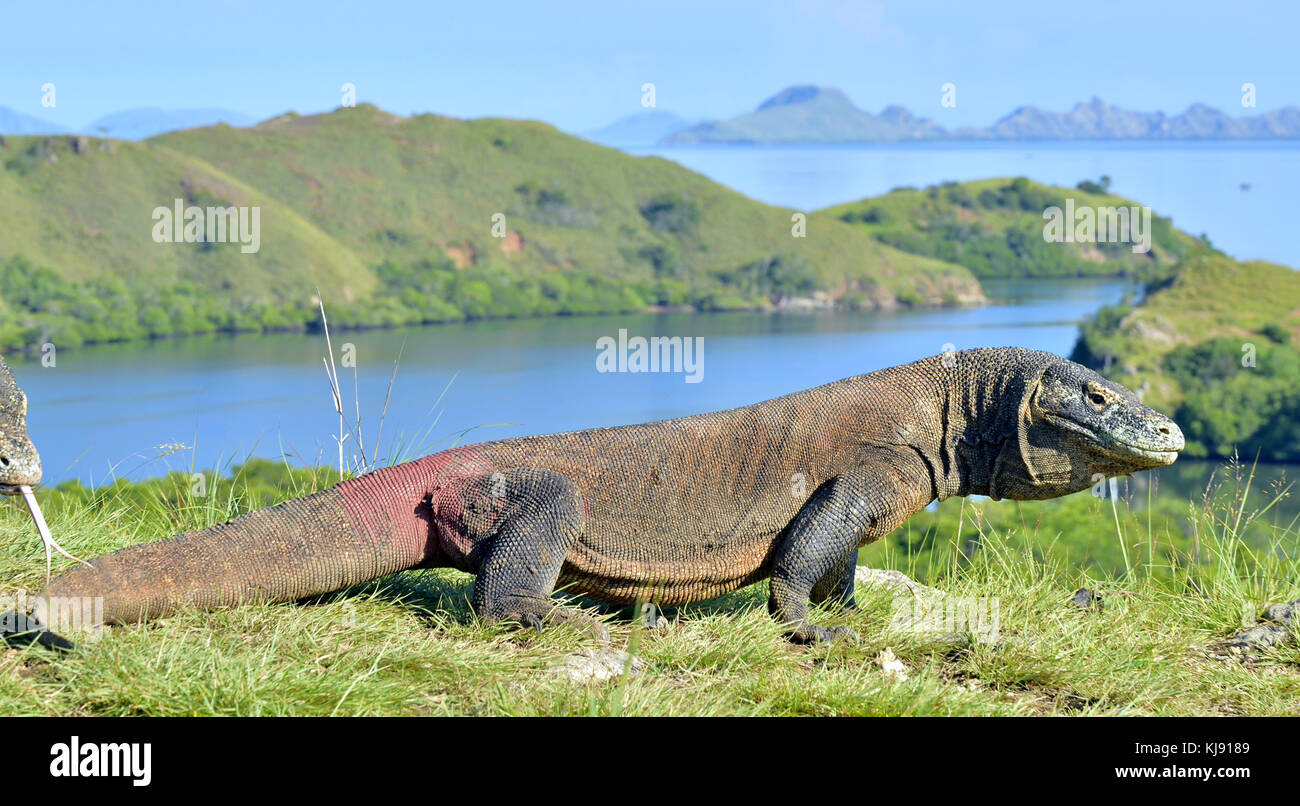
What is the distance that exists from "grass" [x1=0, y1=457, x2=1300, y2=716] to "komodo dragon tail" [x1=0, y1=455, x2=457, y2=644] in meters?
0.10

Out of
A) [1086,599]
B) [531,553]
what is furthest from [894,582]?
[531,553]

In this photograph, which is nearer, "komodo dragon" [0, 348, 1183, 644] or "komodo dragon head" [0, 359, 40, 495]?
"komodo dragon head" [0, 359, 40, 495]

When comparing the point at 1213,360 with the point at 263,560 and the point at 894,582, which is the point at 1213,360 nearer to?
the point at 894,582

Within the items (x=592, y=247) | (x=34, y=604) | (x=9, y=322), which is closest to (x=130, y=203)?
(x=9, y=322)

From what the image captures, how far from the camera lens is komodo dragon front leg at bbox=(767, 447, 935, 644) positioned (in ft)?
17.1

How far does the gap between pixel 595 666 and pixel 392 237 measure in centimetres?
16148

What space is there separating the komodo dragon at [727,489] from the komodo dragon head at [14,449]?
3.20 ft

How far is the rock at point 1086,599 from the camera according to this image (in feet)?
18.7

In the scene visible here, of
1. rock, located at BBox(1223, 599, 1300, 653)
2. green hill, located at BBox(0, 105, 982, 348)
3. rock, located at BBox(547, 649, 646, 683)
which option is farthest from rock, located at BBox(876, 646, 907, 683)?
green hill, located at BBox(0, 105, 982, 348)

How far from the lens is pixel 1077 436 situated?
5309 millimetres

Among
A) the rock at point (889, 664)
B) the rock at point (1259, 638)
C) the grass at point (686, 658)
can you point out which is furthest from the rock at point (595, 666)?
the rock at point (1259, 638)

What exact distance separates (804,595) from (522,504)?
1293 mm

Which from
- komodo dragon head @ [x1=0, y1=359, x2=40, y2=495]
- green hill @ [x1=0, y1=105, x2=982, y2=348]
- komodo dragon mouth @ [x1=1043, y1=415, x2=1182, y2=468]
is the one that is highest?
green hill @ [x1=0, y1=105, x2=982, y2=348]

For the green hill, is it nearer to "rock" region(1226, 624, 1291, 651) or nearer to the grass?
the grass
